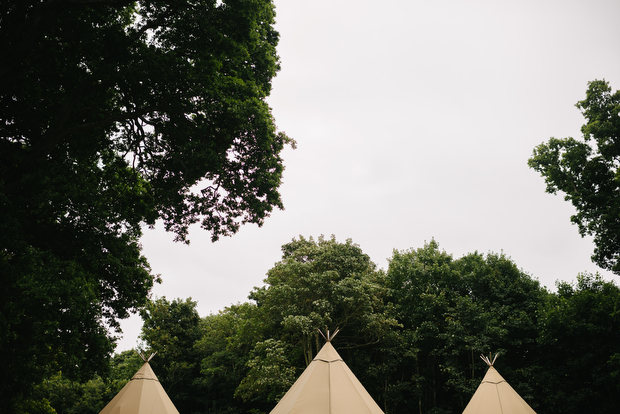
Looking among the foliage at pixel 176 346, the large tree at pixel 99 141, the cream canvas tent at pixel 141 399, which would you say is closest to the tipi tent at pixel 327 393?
the large tree at pixel 99 141

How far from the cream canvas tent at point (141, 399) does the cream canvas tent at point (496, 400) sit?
33.1 ft

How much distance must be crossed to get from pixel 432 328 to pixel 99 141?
15.9 metres

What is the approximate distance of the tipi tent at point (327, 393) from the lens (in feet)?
25.0

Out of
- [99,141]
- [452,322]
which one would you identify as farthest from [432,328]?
[99,141]

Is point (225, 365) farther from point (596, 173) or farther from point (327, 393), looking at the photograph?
point (596, 173)

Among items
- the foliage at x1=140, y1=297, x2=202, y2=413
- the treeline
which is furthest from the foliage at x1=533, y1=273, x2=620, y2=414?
the foliage at x1=140, y1=297, x2=202, y2=413

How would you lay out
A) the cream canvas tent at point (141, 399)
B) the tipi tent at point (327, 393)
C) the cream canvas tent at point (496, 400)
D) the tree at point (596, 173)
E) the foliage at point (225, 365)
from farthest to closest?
the foliage at point (225, 365), the tree at point (596, 173), the cream canvas tent at point (496, 400), the cream canvas tent at point (141, 399), the tipi tent at point (327, 393)

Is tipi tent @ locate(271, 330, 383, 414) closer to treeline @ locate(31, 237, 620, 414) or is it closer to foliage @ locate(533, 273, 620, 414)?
treeline @ locate(31, 237, 620, 414)

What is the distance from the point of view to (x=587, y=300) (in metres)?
16.1

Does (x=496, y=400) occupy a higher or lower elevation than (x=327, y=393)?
lower

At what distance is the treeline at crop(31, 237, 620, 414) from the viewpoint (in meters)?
15.3

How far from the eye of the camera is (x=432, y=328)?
1756cm

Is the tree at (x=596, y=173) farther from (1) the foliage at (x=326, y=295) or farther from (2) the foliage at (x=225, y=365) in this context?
(2) the foliage at (x=225, y=365)

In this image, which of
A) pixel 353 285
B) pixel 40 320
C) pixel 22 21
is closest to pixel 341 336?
pixel 353 285
